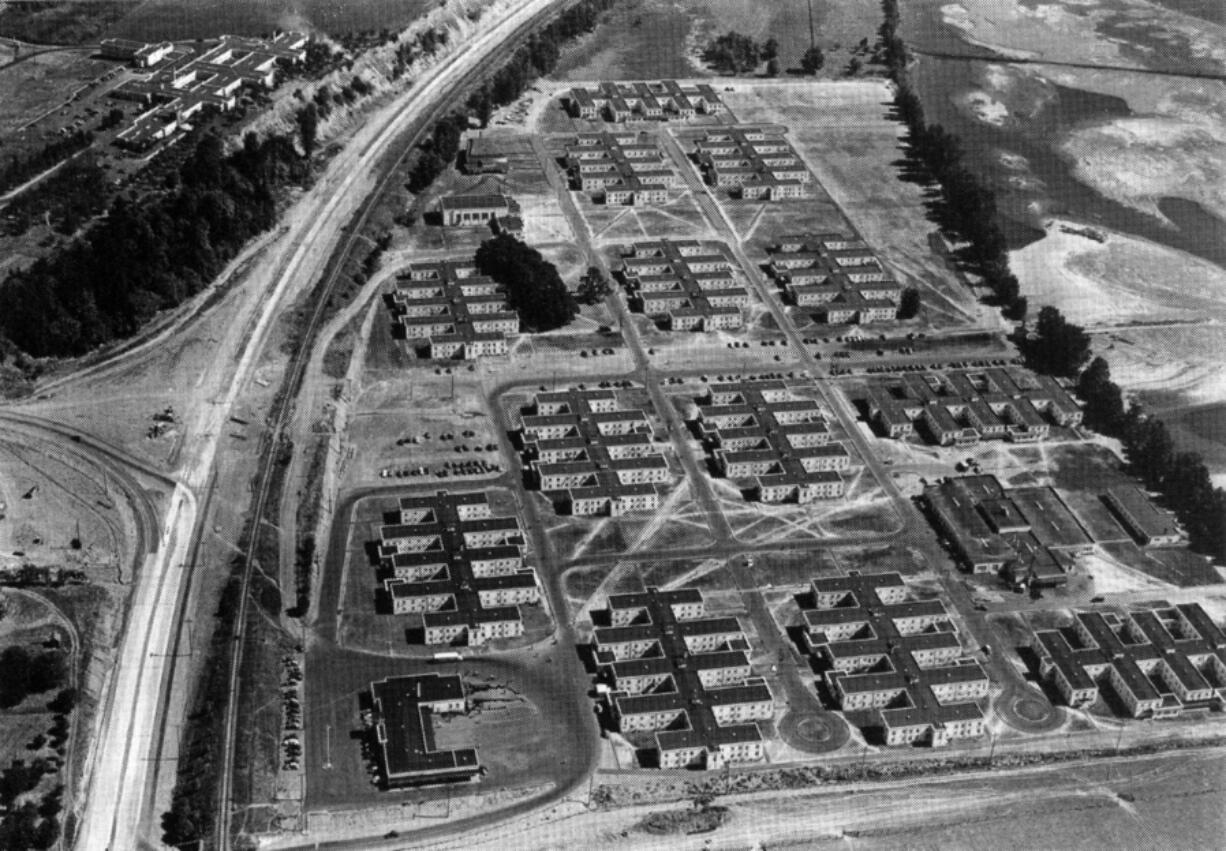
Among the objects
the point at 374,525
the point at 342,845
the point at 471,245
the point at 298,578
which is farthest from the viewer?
the point at 471,245

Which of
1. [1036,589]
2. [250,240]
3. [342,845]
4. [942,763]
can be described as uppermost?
[250,240]

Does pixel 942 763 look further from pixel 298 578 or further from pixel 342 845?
pixel 298 578

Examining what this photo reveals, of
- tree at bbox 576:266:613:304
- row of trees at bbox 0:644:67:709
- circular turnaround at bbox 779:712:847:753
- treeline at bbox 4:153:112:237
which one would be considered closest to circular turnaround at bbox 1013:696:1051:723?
circular turnaround at bbox 779:712:847:753

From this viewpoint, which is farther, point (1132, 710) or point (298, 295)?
point (298, 295)

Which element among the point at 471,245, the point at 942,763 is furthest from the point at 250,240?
the point at 942,763

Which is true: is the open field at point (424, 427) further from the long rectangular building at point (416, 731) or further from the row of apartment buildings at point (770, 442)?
the long rectangular building at point (416, 731)
